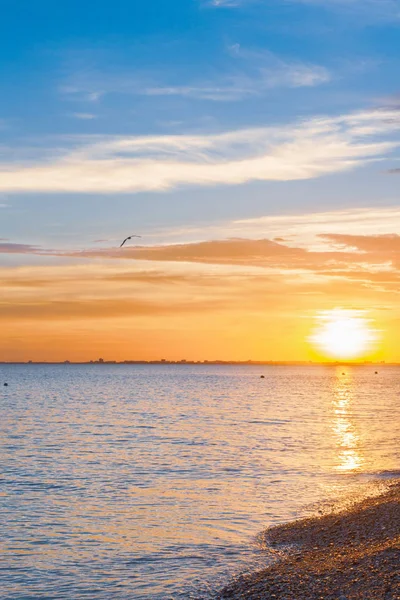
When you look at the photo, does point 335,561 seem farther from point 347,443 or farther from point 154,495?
point 347,443

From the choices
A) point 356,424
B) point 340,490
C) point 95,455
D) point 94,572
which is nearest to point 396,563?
point 94,572

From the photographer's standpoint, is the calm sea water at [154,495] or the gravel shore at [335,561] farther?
the calm sea water at [154,495]

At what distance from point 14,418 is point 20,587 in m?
63.8

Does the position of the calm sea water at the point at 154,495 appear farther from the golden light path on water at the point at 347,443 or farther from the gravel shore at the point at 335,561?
the gravel shore at the point at 335,561

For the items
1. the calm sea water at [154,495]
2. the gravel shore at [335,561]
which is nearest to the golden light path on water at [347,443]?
the calm sea water at [154,495]

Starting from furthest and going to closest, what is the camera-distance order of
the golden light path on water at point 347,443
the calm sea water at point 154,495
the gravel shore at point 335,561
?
the golden light path on water at point 347,443, the calm sea water at point 154,495, the gravel shore at point 335,561

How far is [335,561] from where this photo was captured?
68.8 feet

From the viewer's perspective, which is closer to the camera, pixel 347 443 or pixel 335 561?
pixel 335 561

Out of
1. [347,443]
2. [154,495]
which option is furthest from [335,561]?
[347,443]

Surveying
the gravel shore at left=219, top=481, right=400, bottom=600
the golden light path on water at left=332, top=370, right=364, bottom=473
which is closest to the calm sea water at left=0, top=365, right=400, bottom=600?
the golden light path on water at left=332, top=370, right=364, bottom=473

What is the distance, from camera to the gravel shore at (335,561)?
17.9m

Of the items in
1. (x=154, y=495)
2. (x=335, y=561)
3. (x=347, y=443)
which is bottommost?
(x=347, y=443)

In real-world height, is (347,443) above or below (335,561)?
below

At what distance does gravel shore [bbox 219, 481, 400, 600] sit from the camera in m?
17.9
